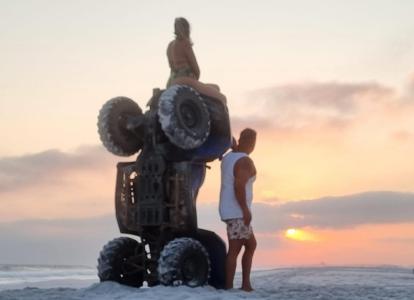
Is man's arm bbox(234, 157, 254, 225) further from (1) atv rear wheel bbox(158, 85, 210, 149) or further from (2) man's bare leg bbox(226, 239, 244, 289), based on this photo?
(1) atv rear wheel bbox(158, 85, 210, 149)

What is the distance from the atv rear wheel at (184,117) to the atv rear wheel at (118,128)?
96 cm

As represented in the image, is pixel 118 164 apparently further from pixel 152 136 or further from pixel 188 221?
pixel 188 221

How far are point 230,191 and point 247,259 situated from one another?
99 cm

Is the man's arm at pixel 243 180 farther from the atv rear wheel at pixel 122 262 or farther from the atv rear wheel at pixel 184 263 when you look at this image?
the atv rear wheel at pixel 122 262

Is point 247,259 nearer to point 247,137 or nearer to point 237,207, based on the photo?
point 237,207

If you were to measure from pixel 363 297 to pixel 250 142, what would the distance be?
104 inches

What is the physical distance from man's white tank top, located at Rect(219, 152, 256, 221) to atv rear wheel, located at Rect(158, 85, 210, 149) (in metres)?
0.48

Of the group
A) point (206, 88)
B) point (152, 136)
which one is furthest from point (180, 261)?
point (206, 88)

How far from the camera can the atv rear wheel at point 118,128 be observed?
374 inches

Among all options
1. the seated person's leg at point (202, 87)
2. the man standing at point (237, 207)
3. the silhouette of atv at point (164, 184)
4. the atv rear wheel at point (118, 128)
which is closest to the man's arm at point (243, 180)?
the man standing at point (237, 207)

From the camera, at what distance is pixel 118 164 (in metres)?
9.56

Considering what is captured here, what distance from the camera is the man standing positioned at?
8664 millimetres

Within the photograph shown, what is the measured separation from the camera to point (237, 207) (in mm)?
8688

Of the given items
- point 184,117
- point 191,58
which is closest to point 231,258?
point 184,117
